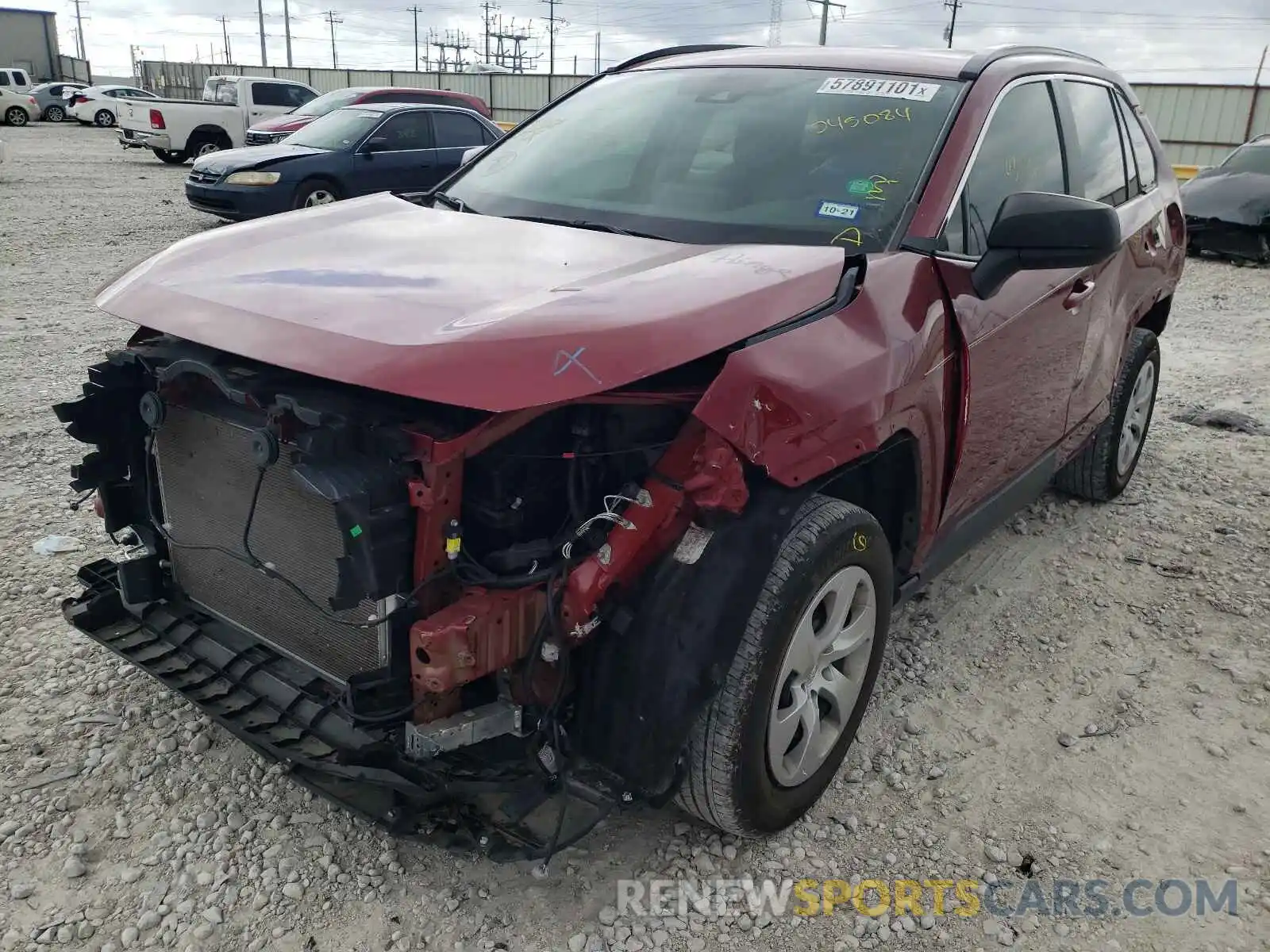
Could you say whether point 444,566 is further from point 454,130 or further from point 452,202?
point 454,130

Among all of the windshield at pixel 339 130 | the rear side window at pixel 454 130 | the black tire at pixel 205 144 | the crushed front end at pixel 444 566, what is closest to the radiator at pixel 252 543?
the crushed front end at pixel 444 566

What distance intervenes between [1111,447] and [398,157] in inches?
366

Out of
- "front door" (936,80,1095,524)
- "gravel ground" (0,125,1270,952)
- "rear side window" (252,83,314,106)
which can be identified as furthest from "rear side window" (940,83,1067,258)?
"rear side window" (252,83,314,106)

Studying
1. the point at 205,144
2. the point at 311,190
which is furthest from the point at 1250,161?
the point at 205,144

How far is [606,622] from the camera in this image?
2184 millimetres

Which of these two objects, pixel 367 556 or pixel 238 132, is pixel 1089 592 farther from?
pixel 238 132

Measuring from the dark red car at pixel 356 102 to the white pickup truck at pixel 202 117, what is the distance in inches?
191

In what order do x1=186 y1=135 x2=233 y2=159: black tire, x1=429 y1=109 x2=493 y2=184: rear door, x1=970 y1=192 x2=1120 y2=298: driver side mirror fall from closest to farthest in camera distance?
x1=970 y1=192 x2=1120 y2=298: driver side mirror < x1=429 y1=109 x2=493 y2=184: rear door < x1=186 y1=135 x2=233 y2=159: black tire

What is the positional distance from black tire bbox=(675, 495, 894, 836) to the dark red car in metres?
12.5

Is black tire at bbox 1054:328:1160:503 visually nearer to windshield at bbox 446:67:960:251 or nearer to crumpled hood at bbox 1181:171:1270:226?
windshield at bbox 446:67:960:251

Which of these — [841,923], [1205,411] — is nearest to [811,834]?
[841,923]

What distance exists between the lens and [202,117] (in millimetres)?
19406

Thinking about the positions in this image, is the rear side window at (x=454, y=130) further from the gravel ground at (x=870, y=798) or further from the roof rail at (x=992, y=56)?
the roof rail at (x=992, y=56)

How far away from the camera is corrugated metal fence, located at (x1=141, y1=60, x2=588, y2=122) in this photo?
32.7 m
